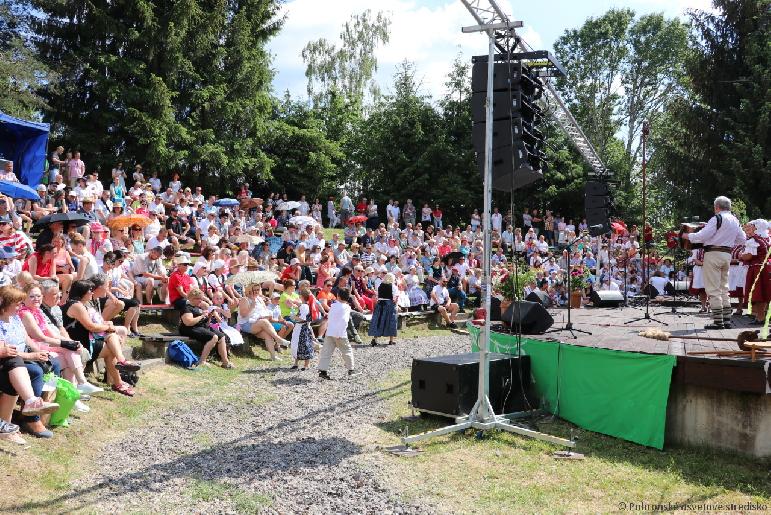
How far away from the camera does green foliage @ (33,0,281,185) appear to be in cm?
2647

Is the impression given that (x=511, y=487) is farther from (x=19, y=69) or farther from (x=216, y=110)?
(x=216, y=110)

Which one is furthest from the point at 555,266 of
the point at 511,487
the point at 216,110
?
the point at 511,487

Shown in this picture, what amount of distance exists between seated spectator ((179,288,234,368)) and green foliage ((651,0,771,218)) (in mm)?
22126

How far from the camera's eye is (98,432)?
757cm

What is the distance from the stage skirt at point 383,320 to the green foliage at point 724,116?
17798 millimetres

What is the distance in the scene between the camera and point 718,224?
9.87m

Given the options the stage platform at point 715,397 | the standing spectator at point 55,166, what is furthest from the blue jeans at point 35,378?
the standing spectator at point 55,166

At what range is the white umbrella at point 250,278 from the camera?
13.4m

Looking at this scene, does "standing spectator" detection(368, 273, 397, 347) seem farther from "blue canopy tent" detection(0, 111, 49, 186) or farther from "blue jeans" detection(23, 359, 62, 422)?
"blue jeans" detection(23, 359, 62, 422)

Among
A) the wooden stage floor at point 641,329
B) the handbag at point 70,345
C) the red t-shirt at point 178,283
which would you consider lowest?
the handbag at point 70,345

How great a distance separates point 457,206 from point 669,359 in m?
27.9

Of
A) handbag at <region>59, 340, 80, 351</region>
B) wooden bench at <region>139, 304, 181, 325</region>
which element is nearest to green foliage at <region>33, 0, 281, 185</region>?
wooden bench at <region>139, 304, 181, 325</region>

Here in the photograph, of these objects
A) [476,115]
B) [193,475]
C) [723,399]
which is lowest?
[193,475]

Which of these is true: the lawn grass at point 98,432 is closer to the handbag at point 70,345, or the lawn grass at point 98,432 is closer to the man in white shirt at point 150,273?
the handbag at point 70,345
